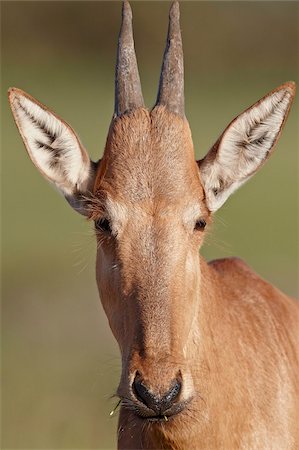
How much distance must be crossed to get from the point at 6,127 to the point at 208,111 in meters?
10.0

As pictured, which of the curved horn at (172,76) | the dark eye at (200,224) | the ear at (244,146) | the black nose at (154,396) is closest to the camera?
the black nose at (154,396)

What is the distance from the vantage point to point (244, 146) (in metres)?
9.51

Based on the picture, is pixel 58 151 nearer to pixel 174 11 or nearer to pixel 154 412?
pixel 174 11

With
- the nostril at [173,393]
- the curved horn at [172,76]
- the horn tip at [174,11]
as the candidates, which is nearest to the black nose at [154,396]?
the nostril at [173,393]

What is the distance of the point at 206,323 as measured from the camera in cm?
931

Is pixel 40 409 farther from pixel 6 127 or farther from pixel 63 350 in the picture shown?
pixel 6 127

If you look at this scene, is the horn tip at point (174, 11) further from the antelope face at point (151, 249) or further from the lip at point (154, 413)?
the lip at point (154, 413)

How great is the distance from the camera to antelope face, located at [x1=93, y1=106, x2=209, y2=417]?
7926 mm

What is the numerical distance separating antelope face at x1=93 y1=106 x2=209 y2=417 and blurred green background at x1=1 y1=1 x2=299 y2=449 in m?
Answer: 0.71

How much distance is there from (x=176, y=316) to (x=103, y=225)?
3.25ft

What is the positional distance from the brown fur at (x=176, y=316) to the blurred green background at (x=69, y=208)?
0.61 meters

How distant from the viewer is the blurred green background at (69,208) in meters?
18.7

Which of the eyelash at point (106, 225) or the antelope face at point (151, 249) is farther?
the eyelash at point (106, 225)

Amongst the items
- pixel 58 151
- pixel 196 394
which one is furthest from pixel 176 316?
pixel 58 151
